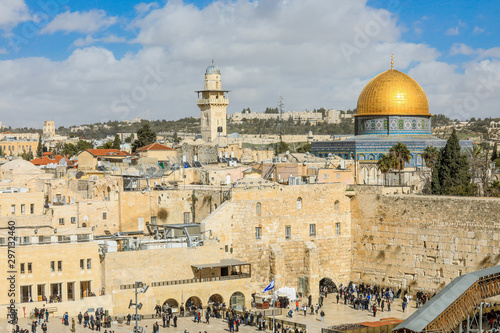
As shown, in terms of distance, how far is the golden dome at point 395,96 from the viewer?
54062 mm

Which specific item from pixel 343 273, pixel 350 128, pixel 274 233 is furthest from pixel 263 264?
pixel 350 128

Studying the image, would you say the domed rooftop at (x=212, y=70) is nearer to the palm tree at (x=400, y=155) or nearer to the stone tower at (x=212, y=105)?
the stone tower at (x=212, y=105)

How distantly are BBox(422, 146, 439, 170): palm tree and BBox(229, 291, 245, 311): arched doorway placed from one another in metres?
20.4

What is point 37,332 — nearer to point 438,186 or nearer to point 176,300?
point 176,300

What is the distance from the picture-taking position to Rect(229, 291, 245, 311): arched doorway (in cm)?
3341

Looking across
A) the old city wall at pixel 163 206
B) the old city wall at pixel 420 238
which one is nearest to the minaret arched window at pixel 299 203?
the old city wall at pixel 420 238

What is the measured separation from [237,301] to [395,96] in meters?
25.4

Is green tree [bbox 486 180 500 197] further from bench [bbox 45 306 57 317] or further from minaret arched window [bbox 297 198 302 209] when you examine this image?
bench [bbox 45 306 57 317]

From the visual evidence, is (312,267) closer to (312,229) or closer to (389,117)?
(312,229)

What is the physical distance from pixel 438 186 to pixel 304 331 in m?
15.4

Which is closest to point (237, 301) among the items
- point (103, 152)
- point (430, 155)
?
point (430, 155)

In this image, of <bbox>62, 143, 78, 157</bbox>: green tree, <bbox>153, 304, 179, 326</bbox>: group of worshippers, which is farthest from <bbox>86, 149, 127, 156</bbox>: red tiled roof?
<bbox>62, 143, 78, 157</bbox>: green tree

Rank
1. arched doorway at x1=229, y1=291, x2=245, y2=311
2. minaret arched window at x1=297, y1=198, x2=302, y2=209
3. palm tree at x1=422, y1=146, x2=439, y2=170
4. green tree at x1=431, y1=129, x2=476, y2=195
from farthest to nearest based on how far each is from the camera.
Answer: palm tree at x1=422, y1=146, x2=439, y2=170 < green tree at x1=431, y1=129, x2=476, y2=195 < minaret arched window at x1=297, y1=198, x2=302, y2=209 < arched doorway at x1=229, y1=291, x2=245, y2=311

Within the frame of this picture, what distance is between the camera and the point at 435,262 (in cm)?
3556
